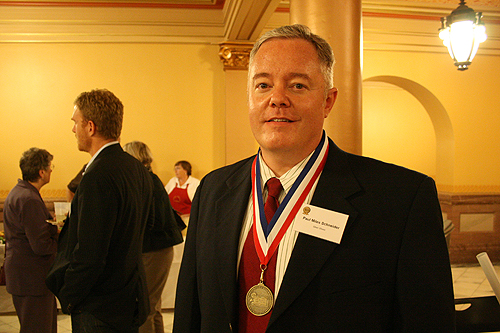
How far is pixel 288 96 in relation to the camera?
3.41 ft

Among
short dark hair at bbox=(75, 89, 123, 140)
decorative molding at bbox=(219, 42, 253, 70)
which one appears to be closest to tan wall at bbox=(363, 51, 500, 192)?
decorative molding at bbox=(219, 42, 253, 70)

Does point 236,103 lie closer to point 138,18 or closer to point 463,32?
point 138,18

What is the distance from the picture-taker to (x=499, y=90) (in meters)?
6.85

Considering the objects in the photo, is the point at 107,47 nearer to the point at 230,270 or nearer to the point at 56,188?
the point at 56,188

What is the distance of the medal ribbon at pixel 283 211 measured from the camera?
105 centimetres

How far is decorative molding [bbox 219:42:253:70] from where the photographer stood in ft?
19.8

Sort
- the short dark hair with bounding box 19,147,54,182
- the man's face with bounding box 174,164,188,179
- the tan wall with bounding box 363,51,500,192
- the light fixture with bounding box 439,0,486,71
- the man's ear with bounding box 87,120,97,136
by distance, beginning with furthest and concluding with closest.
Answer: the tan wall with bounding box 363,51,500,192 < the man's face with bounding box 174,164,188,179 < the light fixture with bounding box 439,0,486,71 < the short dark hair with bounding box 19,147,54,182 < the man's ear with bounding box 87,120,97,136

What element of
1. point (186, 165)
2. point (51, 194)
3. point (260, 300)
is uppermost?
point (186, 165)

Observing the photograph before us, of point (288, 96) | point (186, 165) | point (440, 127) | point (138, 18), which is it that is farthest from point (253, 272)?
point (440, 127)

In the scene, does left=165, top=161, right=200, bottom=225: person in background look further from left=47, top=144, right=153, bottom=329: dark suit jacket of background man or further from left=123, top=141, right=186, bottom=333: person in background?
left=47, top=144, right=153, bottom=329: dark suit jacket of background man

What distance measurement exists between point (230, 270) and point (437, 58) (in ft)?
22.3

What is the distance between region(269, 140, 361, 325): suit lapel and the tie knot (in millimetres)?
106

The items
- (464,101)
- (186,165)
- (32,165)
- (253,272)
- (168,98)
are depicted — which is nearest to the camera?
(253,272)

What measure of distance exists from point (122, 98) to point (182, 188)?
1.70m
